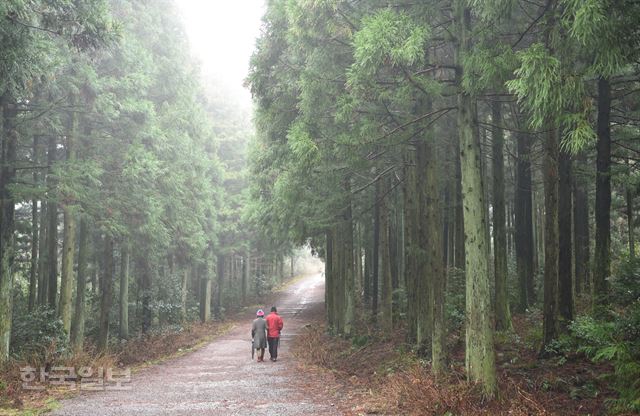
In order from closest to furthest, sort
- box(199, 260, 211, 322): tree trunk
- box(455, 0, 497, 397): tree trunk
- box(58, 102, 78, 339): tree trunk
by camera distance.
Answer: box(455, 0, 497, 397): tree trunk → box(58, 102, 78, 339): tree trunk → box(199, 260, 211, 322): tree trunk

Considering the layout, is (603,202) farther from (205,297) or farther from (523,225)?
(205,297)

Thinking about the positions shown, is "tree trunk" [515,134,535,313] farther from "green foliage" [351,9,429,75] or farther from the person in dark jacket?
the person in dark jacket

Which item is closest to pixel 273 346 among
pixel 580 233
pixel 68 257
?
pixel 68 257

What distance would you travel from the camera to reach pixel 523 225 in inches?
576

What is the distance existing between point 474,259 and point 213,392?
6415 millimetres

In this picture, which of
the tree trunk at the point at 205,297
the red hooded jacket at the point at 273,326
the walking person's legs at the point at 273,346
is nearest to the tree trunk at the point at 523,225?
the red hooded jacket at the point at 273,326

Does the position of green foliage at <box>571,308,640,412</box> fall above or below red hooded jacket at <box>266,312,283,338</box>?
above

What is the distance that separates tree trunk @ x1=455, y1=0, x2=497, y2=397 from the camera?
24.0 feet

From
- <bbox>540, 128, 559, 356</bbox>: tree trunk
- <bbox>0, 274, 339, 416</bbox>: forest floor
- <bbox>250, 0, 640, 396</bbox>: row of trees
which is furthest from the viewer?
<bbox>540, 128, 559, 356</bbox>: tree trunk

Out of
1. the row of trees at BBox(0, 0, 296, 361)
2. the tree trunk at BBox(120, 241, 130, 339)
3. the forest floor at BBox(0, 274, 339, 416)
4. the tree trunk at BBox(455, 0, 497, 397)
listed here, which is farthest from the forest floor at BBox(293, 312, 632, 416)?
the tree trunk at BBox(120, 241, 130, 339)

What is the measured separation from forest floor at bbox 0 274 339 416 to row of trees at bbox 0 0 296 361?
9.91 feet

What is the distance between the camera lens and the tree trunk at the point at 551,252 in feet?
29.4

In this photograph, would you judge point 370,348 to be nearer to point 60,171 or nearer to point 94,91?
point 60,171

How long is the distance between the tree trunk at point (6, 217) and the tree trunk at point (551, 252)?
11906 mm
